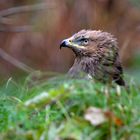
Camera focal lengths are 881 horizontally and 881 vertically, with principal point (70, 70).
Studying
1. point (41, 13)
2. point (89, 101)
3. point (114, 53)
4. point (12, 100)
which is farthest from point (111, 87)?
point (41, 13)

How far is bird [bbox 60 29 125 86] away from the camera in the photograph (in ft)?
27.3

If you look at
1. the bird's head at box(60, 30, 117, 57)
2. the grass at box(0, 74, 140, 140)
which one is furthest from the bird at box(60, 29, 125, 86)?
the grass at box(0, 74, 140, 140)

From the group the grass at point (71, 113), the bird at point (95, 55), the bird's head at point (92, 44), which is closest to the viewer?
the grass at point (71, 113)

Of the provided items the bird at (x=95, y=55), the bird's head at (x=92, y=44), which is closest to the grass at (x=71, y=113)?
the bird at (x=95, y=55)

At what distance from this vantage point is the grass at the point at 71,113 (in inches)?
222

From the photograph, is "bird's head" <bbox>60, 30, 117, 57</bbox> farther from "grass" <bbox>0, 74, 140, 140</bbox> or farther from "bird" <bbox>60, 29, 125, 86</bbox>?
"grass" <bbox>0, 74, 140, 140</bbox>

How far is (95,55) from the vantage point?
8711mm

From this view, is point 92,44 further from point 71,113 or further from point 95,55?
point 71,113

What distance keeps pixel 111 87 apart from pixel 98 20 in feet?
32.3

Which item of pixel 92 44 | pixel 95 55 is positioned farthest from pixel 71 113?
pixel 92 44

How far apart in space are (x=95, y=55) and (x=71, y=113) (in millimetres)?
2925

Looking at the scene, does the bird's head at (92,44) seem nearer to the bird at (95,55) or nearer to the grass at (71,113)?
the bird at (95,55)

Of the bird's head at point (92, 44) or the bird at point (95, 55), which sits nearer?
the bird at point (95, 55)

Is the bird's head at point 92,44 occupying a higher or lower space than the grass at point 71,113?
higher
